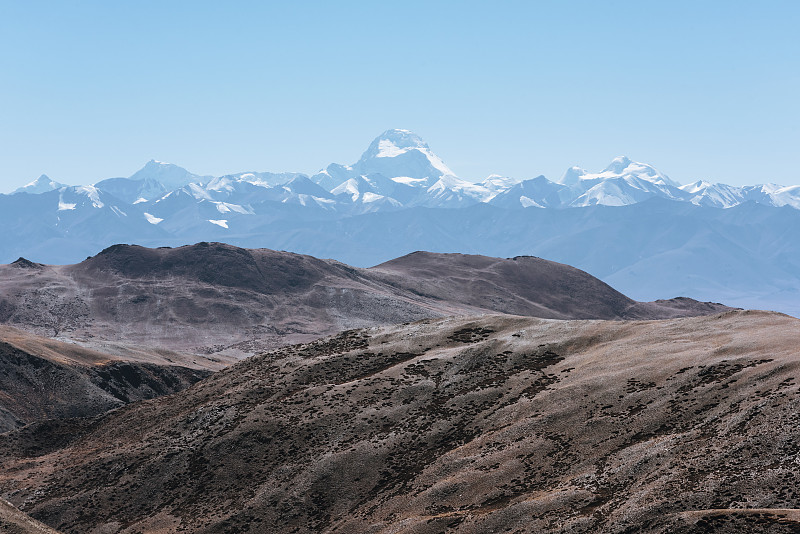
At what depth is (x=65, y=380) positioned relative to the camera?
484ft

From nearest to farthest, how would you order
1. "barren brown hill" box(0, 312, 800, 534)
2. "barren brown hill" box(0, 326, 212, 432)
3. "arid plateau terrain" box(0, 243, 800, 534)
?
"barren brown hill" box(0, 312, 800, 534) < "arid plateau terrain" box(0, 243, 800, 534) < "barren brown hill" box(0, 326, 212, 432)

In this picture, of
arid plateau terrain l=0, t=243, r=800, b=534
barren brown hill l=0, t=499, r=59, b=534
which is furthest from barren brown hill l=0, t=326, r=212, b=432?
barren brown hill l=0, t=499, r=59, b=534

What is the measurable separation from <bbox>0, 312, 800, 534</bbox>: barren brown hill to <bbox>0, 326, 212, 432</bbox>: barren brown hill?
121 feet

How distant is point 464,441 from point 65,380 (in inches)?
3985

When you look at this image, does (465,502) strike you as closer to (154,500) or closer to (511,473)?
(511,473)

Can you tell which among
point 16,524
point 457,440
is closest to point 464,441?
point 457,440

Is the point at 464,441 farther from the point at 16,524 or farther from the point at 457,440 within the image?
the point at 16,524

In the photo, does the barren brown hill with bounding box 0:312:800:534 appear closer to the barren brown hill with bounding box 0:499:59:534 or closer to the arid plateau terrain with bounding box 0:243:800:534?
the arid plateau terrain with bounding box 0:243:800:534

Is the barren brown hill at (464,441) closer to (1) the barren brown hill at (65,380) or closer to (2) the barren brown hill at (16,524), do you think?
(2) the barren brown hill at (16,524)

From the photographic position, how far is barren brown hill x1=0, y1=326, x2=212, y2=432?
454 feet

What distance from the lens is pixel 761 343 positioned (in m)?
72.9

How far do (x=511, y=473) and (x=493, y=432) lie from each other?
369 inches

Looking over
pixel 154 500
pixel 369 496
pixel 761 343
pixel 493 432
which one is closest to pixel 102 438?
pixel 154 500

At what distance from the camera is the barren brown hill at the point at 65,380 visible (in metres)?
138
